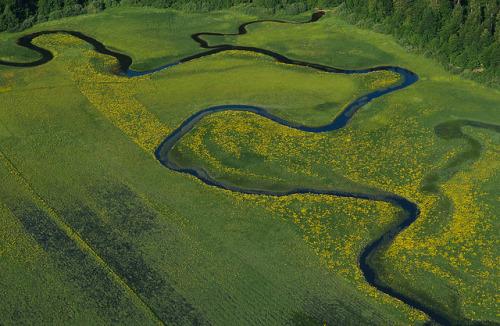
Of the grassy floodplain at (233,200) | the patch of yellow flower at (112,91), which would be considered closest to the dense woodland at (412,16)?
the grassy floodplain at (233,200)

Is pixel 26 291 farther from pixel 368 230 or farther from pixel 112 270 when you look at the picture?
pixel 368 230

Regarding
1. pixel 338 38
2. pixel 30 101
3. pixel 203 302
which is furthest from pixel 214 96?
pixel 203 302

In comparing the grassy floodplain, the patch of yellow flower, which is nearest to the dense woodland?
the grassy floodplain

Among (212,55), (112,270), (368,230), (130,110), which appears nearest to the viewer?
(112,270)

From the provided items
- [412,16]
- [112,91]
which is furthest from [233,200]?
[412,16]

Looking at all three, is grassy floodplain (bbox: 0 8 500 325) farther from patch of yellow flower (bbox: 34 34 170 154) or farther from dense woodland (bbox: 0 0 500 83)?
dense woodland (bbox: 0 0 500 83)

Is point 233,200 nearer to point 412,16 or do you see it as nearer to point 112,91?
point 112,91

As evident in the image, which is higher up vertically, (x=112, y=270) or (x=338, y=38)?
(x=338, y=38)
